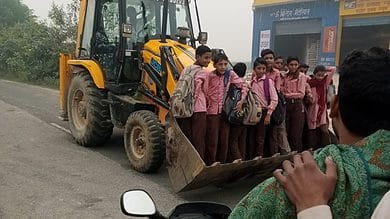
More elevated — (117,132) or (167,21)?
(167,21)

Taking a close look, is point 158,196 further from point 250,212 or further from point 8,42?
point 8,42

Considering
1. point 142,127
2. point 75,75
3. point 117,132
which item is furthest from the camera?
point 117,132

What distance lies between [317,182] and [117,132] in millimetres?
7163

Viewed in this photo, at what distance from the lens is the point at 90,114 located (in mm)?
6488

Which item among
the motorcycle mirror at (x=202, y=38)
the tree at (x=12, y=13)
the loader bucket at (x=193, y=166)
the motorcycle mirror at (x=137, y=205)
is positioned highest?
the tree at (x=12, y=13)

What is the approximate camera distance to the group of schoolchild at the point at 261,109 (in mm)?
4762

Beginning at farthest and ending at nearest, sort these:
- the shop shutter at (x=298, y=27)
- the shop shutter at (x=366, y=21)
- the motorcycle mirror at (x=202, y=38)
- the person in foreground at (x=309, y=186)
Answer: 1. the shop shutter at (x=298, y=27)
2. the shop shutter at (x=366, y=21)
3. the motorcycle mirror at (x=202, y=38)
4. the person in foreground at (x=309, y=186)

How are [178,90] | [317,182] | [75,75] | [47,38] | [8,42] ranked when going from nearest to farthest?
1. [317,182]
2. [178,90]
3. [75,75]
4. [47,38]
5. [8,42]

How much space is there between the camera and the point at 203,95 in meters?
4.72

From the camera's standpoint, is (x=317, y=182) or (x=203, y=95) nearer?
(x=317, y=182)

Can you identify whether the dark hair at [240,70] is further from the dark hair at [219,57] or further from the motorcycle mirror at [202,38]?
the motorcycle mirror at [202,38]

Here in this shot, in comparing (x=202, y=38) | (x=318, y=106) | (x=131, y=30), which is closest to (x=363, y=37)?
(x=202, y=38)

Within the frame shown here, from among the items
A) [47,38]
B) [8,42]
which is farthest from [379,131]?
[8,42]

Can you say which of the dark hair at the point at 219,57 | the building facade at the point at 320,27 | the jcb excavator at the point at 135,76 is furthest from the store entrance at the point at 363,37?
the dark hair at the point at 219,57
